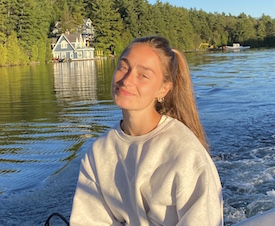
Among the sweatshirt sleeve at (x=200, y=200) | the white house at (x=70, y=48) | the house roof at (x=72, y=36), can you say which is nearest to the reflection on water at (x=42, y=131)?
the sweatshirt sleeve at (x=200, y=200)

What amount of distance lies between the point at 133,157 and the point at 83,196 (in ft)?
1.26

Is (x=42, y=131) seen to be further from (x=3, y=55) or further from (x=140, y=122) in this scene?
(x=3, y=55)

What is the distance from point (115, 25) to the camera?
6550 centimetres

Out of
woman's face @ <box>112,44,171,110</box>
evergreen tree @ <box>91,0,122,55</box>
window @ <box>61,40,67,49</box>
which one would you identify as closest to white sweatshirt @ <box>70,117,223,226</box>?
woman's face @ <box>112,44,171,110</box>

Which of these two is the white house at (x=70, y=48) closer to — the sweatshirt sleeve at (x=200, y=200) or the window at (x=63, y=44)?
the window at (x=63, y=44)

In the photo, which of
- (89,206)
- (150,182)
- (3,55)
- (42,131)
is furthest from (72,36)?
(150,182)

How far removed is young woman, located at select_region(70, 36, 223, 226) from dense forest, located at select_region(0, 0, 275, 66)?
152ft

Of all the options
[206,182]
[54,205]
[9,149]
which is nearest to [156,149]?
[206,182]

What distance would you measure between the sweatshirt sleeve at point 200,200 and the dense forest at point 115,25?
153 ft

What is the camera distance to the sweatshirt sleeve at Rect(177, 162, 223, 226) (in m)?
1.61

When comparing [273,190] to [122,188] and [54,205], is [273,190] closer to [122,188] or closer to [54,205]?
[54,205]

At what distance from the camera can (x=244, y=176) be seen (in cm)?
526

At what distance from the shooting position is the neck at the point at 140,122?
1.91 meters

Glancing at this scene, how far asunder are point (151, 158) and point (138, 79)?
1.28 ft
